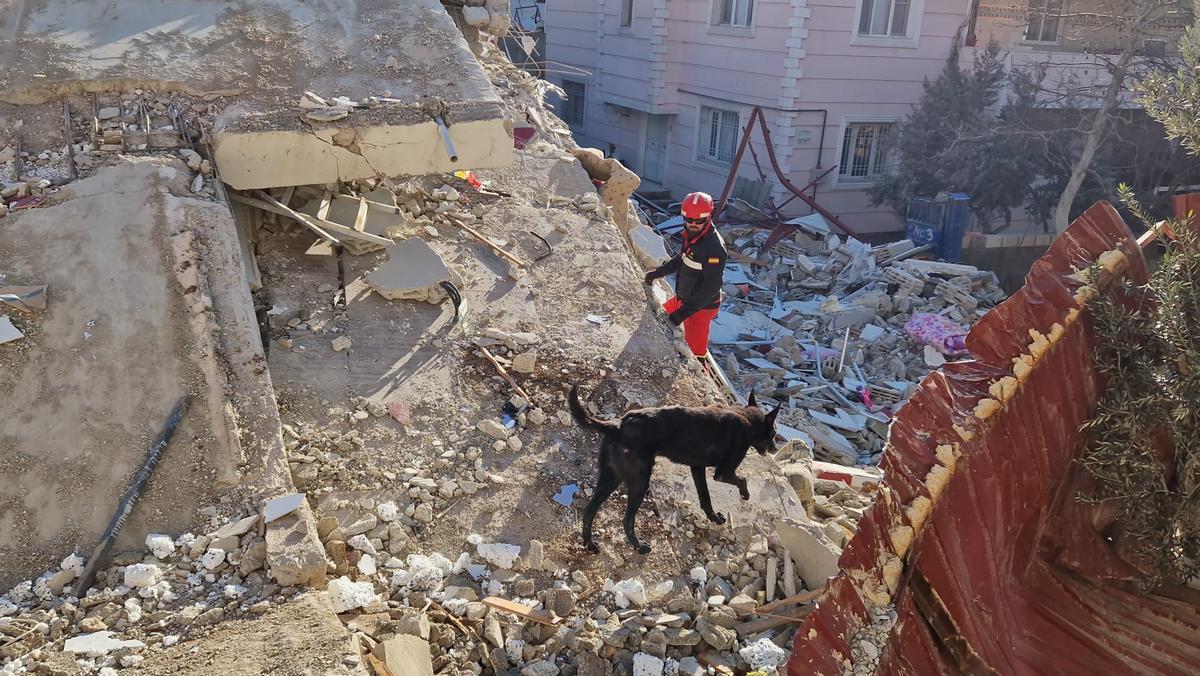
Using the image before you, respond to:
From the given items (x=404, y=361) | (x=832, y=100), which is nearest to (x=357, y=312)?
(x=404, y=361)

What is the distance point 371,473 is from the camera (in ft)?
17.2

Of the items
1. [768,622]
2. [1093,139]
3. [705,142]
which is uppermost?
[1093,139]

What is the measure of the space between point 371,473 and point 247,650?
1.58 meters

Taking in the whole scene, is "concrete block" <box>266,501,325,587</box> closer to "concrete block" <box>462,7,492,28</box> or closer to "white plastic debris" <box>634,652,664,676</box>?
"white plastic debris" <box>634,652,664,676</box>

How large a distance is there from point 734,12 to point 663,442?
556 inches

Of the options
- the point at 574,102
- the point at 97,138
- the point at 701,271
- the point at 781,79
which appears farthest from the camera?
the point at 574,102

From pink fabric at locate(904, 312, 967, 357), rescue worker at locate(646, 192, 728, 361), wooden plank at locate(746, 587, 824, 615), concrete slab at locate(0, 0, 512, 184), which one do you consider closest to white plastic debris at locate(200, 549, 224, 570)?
wooden plank at locate(746, 587, 824, 615)

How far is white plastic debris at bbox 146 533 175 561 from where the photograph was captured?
4344 mm

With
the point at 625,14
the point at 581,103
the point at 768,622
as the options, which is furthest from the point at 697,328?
the point at 581,103

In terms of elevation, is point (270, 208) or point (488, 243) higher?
point (270, 208)

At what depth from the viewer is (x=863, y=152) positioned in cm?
1711

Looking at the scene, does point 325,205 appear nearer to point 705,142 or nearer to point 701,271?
point 701,271

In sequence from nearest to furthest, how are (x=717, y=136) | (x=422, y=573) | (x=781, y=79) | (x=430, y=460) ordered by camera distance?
(x=422, y=573) → (x=430, y=460) → (x=781, y=79) → (x=717, y=136)

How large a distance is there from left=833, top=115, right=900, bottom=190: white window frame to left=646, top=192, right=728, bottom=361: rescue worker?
1048 cm
